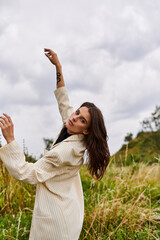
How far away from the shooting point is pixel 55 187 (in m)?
2.16

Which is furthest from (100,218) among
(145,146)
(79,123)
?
(145,146)

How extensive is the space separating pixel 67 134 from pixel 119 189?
2.49 m

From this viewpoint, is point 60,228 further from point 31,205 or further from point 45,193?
point 31,205

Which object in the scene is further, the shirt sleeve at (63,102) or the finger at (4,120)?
the shirt sleeve at (63,102)

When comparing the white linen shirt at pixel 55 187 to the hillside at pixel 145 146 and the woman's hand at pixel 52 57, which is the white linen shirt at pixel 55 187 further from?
the hillside at pixel 145 146

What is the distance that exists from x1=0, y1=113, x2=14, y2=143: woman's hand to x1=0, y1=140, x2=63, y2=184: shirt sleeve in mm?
39

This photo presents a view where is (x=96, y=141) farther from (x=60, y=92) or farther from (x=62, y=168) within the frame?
(x=60, y=92)

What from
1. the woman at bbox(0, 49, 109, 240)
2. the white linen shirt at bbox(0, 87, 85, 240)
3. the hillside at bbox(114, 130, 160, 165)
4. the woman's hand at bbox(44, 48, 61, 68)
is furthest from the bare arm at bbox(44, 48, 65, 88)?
the hillside at bbox(114, 130, 160, 165)

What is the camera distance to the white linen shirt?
1980 mm

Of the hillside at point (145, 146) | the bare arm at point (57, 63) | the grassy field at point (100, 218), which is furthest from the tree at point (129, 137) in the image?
the bare arm at point (57, 63)

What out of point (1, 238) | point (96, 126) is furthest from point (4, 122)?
point (1, 238)

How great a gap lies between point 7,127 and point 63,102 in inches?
36.2

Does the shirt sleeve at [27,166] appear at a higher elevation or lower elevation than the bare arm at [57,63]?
lower

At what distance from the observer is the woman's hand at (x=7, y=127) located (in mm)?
1851
